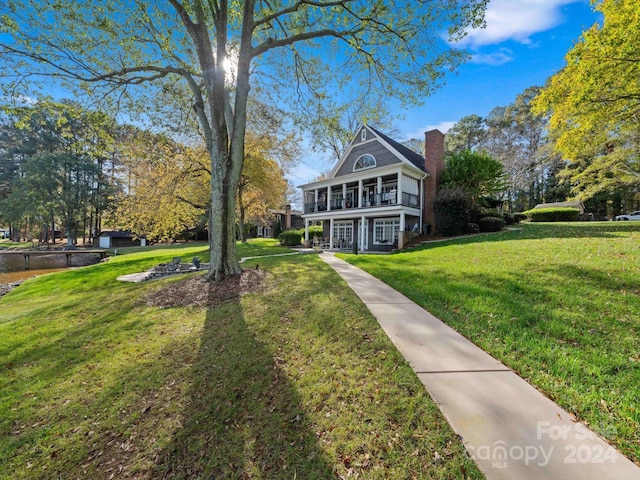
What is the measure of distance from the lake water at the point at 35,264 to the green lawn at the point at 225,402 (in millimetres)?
18230

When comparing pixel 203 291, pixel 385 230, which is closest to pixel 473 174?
pixel 385 230

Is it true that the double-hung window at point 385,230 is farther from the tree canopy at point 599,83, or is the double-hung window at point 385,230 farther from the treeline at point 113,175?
the tree canopy at point 599,83

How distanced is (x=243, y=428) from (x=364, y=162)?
19643mm

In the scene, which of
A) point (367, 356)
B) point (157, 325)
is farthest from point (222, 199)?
point (367, 356)

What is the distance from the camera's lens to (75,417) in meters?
3.03

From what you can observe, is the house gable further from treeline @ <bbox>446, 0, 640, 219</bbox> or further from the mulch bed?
the mulch bed

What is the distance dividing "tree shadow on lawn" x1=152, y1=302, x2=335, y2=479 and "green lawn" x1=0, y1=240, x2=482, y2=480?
0.01 metres

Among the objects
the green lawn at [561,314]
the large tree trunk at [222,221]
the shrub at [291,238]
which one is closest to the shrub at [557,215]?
the green lawn at [561,314]

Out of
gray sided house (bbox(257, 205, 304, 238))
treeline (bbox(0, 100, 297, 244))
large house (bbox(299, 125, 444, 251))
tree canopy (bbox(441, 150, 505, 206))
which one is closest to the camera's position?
treeline (bbox(0, 100, 297, 244))

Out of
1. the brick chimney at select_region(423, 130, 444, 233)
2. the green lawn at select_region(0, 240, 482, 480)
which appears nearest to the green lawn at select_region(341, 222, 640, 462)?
the green lawn at select_region(0, 240, 482, 480)

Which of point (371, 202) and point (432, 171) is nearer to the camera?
point (432, 171)

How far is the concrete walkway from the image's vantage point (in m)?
1.83

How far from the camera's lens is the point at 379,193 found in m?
17.4

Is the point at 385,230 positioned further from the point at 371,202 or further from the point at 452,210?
the point at 452,210
